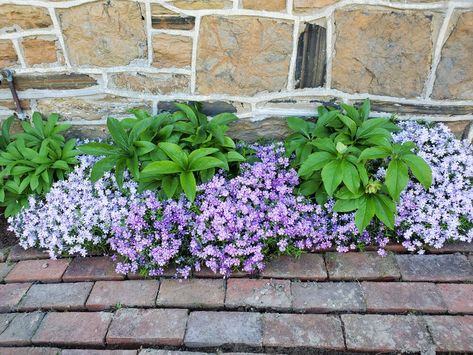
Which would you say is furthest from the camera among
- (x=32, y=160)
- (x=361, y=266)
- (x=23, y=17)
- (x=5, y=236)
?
(x=5, y=236)

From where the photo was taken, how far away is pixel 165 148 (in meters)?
2.21

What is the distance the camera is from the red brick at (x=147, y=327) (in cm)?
185

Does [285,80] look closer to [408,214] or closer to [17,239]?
[408,214]

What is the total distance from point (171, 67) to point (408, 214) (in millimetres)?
1636

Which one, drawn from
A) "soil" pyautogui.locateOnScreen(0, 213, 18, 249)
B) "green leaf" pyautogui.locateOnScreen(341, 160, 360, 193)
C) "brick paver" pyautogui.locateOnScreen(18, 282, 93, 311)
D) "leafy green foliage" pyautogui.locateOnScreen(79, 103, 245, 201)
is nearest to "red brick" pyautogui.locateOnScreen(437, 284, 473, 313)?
"green leaf" pyautogui.locateOnScreen(341, 160, 360, 193)

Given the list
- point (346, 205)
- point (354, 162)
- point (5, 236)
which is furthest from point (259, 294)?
point (5, 236)

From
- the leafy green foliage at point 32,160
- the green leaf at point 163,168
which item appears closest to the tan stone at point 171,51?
the green leaf at point 163,168

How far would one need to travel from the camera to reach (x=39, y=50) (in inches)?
97.7

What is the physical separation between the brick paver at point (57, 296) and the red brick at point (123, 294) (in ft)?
0.18

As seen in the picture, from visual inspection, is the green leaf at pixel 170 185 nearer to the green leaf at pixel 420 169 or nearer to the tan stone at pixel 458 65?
the green leaf at pixel 420 169

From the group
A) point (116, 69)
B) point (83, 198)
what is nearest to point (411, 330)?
point (83, 198)

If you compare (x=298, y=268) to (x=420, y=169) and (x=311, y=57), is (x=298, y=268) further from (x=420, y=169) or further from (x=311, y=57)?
(x=311, y=57)

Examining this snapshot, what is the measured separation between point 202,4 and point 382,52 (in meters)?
Answer: 1.07

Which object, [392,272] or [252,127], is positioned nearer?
[392,272]
